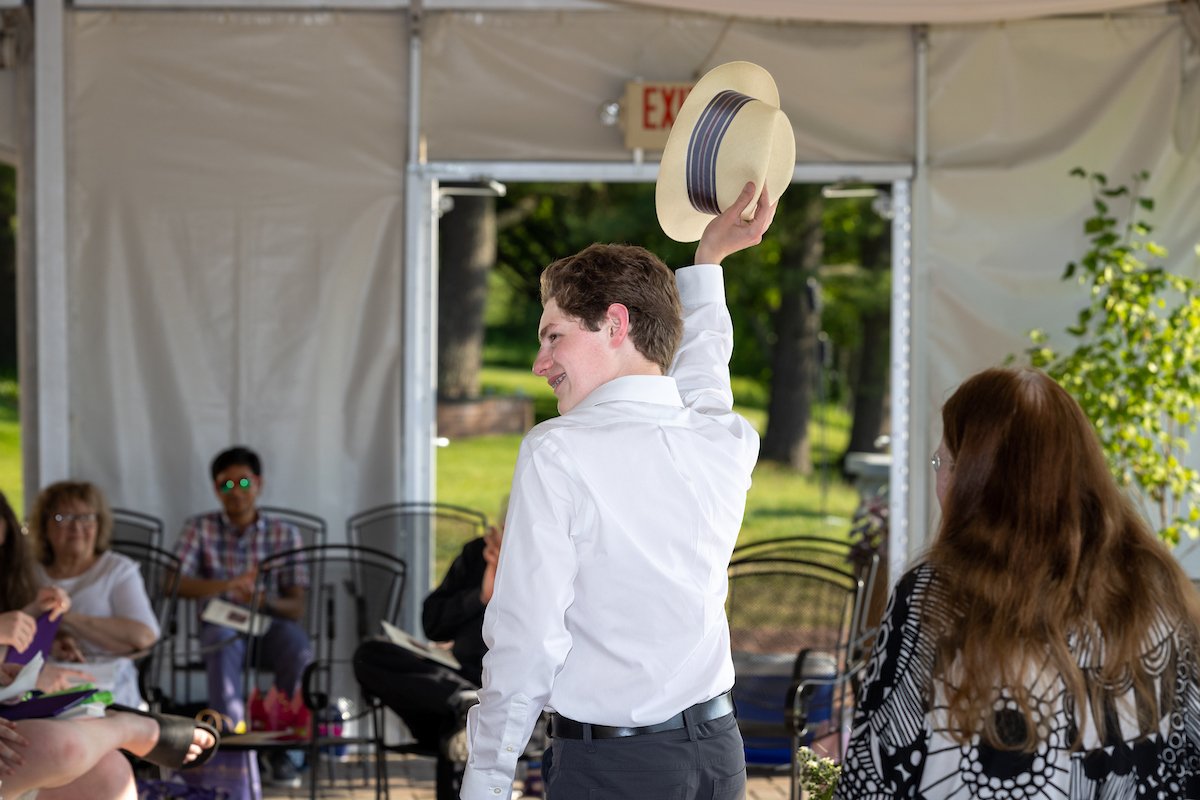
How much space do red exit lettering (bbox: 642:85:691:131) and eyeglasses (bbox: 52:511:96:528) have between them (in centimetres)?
255

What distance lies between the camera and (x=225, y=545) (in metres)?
5.49

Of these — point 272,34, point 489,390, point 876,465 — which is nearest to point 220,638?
point 272,34

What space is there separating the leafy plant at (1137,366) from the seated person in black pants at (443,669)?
2.32 m

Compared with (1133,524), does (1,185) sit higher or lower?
higher

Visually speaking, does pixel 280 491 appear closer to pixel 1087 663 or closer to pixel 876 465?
pixel 876 465

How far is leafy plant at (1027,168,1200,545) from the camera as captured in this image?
502 cm

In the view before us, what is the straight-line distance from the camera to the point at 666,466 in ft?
6.87

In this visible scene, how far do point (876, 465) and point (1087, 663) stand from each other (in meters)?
5.12

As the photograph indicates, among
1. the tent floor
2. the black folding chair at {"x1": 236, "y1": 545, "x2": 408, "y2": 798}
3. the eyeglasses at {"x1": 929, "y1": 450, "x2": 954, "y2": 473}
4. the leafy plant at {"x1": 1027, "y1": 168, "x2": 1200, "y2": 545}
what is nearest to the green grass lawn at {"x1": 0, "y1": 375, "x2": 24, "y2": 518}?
the black folding chair at {"x1": 236, "y1": 545, "x2": 408, "y2": 798}

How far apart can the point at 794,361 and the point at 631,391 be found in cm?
1208

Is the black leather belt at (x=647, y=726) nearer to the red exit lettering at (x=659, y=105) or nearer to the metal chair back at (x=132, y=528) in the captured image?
the red exit lettering at (x=659, y=105)

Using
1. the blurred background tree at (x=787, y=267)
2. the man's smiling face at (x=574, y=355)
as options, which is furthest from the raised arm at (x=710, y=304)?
the blurred background tree at (x=787, y=267)

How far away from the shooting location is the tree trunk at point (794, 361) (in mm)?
13870

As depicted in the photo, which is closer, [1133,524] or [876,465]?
[1133,524]
